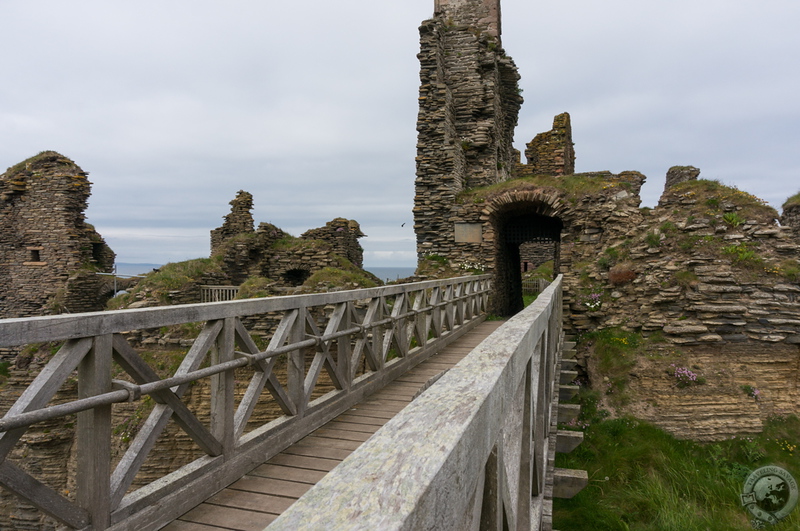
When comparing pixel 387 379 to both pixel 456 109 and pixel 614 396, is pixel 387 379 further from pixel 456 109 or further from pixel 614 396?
pixel 456 109

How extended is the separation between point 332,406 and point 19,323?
281 centimetres

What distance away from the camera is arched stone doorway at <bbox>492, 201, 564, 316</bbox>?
15086 mm

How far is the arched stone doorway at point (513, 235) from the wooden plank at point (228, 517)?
12340mm

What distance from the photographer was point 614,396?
10203mm

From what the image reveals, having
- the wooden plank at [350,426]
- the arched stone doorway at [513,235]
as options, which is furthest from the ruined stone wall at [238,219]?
the wooden plank at [350,426]

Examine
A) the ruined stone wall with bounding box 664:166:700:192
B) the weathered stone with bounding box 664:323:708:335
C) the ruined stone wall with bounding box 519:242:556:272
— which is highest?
the ruined stone wall with bounding box 664:166:700:192

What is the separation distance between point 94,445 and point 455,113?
16152mm

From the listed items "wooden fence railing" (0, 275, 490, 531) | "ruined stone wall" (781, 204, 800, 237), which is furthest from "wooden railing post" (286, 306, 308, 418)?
"ruined stone wall" (781, 204, 800, 237)

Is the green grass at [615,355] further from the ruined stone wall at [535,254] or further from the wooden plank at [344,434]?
the ruined stone wall at [535,254]

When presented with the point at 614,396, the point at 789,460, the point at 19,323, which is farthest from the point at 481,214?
the point at 19,323

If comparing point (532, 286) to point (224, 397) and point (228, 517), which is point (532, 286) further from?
point (228, 517)

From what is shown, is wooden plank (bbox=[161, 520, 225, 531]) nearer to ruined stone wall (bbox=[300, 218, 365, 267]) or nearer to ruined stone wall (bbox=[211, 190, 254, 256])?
ruined stone wall (bbox=[300, 218, 365, 267])

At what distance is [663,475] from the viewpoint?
27.2 ft

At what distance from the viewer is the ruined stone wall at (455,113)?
51.1 feet
